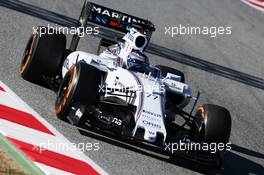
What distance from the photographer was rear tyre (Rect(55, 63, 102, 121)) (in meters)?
8.54

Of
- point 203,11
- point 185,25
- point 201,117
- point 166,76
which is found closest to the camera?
point 201,117

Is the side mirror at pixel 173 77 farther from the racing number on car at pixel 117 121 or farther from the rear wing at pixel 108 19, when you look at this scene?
the racing number on car at pixel 117 121

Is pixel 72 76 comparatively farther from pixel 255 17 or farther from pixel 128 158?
pixel 255 17

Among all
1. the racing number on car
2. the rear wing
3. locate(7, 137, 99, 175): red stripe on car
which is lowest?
locate(7, 137, 99, 175): red stripe on car

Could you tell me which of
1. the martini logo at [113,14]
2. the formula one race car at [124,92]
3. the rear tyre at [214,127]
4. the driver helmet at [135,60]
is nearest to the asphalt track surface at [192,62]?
the formula one race car at [124,92]

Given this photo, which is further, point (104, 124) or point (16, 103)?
point (16, 103)

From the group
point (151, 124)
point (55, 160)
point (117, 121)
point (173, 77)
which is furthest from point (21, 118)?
point (173, 77)

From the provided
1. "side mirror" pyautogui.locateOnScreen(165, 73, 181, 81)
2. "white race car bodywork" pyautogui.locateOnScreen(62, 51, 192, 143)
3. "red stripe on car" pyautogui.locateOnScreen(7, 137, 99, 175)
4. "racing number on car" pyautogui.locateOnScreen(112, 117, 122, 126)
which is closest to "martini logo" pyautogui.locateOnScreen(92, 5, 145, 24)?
"white race car bodywork" pyautogui.locateOnScreen(62, 51, 192, 143)

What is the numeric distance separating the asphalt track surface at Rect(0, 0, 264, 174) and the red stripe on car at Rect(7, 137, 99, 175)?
1.10ft

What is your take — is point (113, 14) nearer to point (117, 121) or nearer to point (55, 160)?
point (117, 121)

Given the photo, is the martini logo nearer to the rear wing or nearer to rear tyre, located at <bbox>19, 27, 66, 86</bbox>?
the rear wing

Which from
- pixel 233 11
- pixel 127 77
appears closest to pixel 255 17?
pixel 233 11

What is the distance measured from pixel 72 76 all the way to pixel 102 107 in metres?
0.68

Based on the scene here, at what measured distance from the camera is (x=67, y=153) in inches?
315
